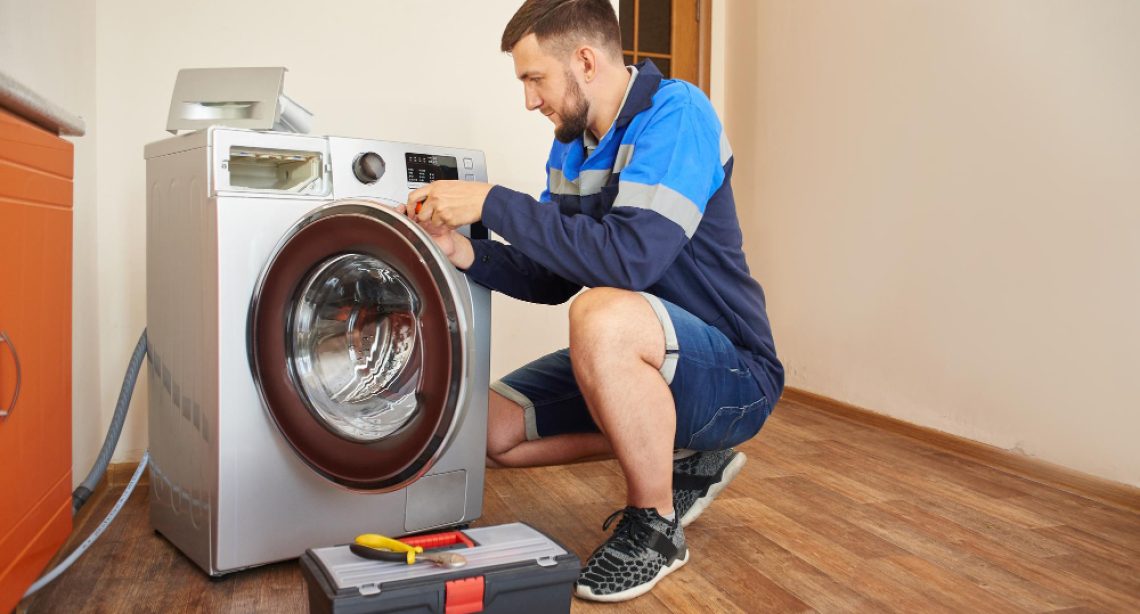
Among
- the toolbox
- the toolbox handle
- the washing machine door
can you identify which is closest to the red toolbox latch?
the toolbox

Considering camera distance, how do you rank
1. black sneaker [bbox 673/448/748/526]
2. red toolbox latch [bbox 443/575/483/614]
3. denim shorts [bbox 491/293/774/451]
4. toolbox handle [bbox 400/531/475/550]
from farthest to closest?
1. black sneaker [bbox 673/448/748/526]
2. denim shorts [bbox 491/293/774/451]
3. toolbox handle [bbox 400/531/475/550]
4. red toolbox latch [bbox 443/575/483/614]

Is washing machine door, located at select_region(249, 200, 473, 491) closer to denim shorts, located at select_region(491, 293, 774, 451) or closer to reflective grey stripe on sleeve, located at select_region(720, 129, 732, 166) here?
denim shorts, located at select_region(491, 293, 774, 451)

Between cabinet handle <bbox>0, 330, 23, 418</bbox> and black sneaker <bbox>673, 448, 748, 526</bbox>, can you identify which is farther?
black sneaker <bbox>673, 448, 748, 526</bbox>

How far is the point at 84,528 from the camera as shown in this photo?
192 centimetres

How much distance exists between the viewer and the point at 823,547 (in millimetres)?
1827

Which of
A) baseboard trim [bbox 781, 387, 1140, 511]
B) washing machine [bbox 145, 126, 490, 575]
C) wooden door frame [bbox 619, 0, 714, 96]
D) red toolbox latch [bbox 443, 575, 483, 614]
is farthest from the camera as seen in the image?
wooden door frame [bbox 619, 0, 714, 96]

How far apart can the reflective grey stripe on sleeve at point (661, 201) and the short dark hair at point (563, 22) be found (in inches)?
13.5

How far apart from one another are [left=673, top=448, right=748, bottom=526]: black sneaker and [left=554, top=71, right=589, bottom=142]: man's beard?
27.8 inches

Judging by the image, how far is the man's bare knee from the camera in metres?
1.89

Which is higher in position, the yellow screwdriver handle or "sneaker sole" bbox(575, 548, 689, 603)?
the yellow screwdriver handle

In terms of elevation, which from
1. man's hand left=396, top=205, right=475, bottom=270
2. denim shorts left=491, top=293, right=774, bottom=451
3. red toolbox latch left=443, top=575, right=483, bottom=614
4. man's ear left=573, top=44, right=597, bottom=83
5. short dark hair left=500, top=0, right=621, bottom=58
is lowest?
red toolbox latch left=443, top=575, right=483, bottom=614

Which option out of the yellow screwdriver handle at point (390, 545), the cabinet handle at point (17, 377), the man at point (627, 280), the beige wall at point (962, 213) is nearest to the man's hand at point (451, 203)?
the man at point (627, 280)

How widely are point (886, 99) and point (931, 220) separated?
1.59 ft

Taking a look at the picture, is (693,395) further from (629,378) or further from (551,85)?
(551,85)
